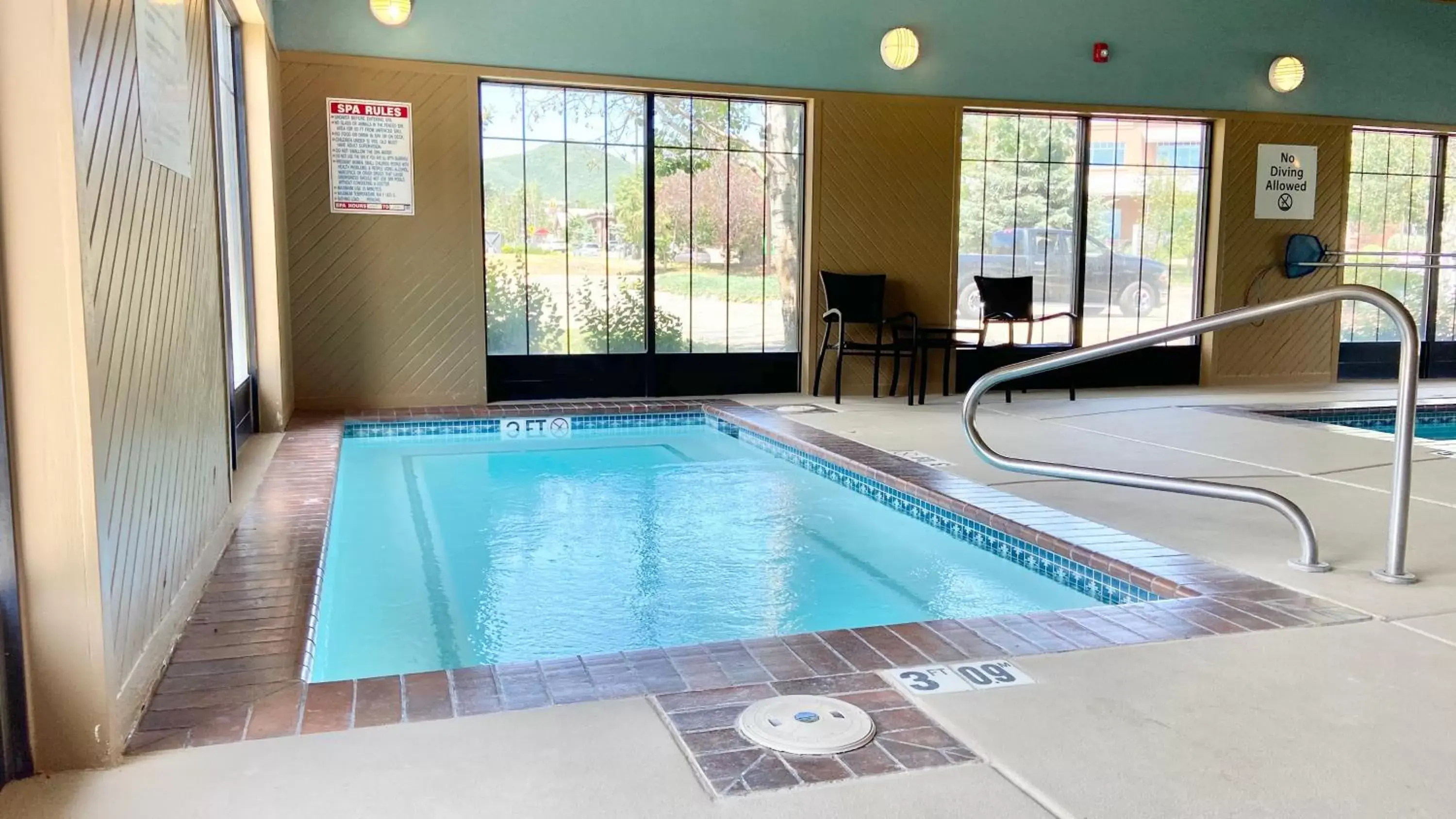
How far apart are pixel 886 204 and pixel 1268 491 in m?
4.59

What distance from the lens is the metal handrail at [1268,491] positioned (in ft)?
8.98

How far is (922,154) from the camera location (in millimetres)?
7422

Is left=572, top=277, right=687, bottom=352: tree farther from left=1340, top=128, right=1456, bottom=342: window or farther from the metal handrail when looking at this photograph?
left=1340, top=128, right=1456, bottom=342: window

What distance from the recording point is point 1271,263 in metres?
8.34

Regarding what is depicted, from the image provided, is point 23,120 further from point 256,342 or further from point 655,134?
point 655,134

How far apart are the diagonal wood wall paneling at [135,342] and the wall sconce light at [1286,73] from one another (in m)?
7.61

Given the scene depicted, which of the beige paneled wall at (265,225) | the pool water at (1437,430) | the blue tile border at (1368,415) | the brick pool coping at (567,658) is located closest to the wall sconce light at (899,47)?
the blue tile border at (1368,415)

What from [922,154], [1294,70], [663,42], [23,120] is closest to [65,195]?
[23,120]

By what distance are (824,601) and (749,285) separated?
4.24 metres

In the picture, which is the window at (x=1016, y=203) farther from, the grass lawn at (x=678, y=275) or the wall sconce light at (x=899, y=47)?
the grass lawn at (x=678, y=275)

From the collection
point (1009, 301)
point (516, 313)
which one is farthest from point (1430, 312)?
point (516, 313)

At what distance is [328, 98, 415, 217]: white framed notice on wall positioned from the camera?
6281 millimetres

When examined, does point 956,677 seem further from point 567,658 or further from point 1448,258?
point 1448,258

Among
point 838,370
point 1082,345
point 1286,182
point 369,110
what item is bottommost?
point 838,370
